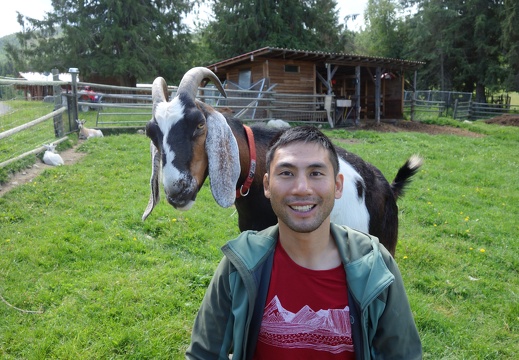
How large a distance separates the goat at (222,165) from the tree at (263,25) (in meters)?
27.0

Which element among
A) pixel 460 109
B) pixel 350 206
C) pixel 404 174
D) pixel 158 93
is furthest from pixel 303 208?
pixel 460 109

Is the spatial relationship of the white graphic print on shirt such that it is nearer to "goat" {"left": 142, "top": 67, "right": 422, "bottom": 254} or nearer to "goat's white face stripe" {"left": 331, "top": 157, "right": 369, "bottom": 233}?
"goat" {"left": 142, "top": 67, "right": 422, "bottom": 254}

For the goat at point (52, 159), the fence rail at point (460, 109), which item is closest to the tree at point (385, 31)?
the fence rail at point (460, 109)

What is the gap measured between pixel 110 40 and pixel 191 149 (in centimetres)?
2685

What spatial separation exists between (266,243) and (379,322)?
52 centimetres

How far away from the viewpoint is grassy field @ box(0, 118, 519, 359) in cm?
314

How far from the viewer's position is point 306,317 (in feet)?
5.31

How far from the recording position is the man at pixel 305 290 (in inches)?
62.5

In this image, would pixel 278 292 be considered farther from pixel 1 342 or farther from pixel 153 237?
pixel 153 237

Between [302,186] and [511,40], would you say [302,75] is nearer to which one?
[302,186]

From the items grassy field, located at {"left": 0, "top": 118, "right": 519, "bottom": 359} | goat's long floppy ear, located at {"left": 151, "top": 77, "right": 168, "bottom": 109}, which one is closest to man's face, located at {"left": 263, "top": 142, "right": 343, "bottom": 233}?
goat's long floppy ear, located at {"left": 151, "top": 77, "right": 168, "bottom": 109}

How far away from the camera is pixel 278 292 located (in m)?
1.65

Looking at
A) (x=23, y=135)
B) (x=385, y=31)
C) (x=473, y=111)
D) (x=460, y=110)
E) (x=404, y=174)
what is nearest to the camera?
(x=404, y=174)

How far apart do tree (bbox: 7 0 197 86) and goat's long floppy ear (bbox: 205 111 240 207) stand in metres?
25.6
